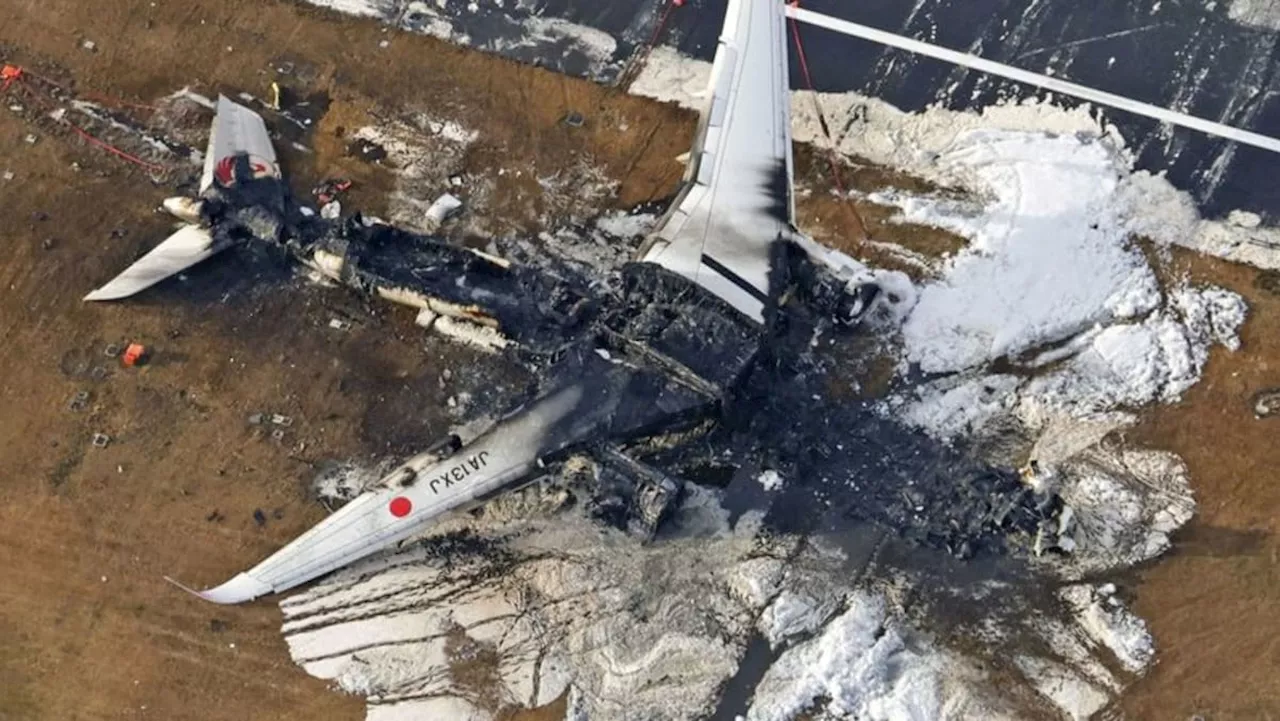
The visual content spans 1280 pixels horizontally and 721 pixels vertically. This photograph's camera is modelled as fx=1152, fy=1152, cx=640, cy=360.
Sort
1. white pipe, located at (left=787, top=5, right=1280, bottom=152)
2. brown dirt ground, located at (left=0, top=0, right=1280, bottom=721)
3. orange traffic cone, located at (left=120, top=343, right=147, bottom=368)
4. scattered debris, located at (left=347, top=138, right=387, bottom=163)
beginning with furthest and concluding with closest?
scattered debris, located at (left=347, top=138, right=387, bottom=163) < white pipe, located at (left=787, top=5, right=1280, bottom=152) < orange traffic cone, located at (left=120, top=343, right=147, bottom=368) < brown dirt ground, located at (left=0, top=0, right=1280, bottom=721)

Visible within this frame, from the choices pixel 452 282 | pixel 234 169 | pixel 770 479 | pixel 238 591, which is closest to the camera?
pixel 238 591

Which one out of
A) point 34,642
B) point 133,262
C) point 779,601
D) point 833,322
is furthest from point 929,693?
point 133,262

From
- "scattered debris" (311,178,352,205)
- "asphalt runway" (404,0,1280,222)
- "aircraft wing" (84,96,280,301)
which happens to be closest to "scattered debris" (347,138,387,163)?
"scattered debris" (311,178,352,205)

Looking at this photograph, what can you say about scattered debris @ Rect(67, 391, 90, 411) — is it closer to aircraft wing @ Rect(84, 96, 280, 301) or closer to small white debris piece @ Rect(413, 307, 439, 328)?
aircraft wing @ Rect(84, 96, 280, 301)

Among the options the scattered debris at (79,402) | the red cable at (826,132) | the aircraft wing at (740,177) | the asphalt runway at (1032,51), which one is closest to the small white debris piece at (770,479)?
the aircraft wing at (740,177)

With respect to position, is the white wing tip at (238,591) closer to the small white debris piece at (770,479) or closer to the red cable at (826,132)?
the small white debris piece at (770,479)

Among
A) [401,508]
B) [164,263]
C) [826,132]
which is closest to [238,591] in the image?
[401,508]

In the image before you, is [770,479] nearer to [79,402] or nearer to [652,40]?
[652,40]
